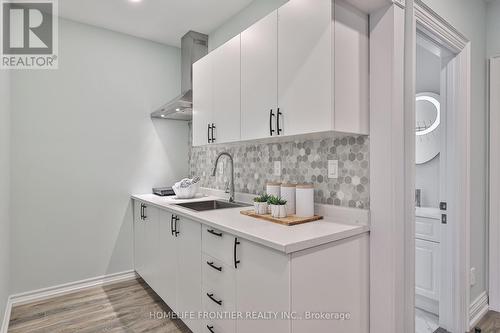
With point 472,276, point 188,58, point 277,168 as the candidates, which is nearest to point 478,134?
point 472,276

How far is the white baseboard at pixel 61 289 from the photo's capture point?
2458mm

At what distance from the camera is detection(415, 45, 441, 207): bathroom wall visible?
2.61 metres

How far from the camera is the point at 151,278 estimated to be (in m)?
2.61

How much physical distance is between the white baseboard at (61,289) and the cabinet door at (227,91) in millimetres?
1979

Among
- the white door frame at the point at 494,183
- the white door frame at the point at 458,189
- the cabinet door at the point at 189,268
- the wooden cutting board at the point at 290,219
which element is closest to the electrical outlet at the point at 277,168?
the wooden cutting board at the point at 290,219

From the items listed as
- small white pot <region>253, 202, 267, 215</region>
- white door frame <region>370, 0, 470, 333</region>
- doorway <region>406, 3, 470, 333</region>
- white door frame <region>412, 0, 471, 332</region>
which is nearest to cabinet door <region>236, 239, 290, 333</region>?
small white pot <region>253, 202, 267, 215</region>

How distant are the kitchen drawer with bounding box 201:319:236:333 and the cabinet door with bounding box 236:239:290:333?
5 cm

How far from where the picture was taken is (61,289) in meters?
2.70

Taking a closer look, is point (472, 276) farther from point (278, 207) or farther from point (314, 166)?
point (278, 207)

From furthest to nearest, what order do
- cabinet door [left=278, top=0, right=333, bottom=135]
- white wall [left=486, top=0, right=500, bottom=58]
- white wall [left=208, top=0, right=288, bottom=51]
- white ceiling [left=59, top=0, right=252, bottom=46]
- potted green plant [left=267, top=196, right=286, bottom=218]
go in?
white ceiling [left=59, top=0, right=252, bottom=46] < white wall [left=208, top=0, right=288, bottom=51] < white wall [left=486, top=0, right=500, bottom=58] < potted green plant [left=267, top=196, right=286, bottom=218] < cabinet door [left=278, top=0, right=333, bottom=135]

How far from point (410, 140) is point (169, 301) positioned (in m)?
2.10

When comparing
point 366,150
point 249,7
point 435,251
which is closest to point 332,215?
point 366,150

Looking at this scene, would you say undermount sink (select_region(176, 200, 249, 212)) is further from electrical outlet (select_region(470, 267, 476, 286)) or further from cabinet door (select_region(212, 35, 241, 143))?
electrical outlet (select_region(470, 267, 476, 286))

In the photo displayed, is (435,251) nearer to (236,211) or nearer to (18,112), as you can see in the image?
(236,211)
